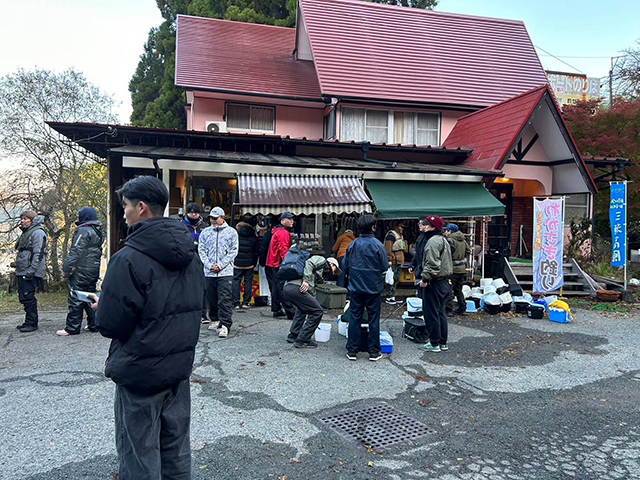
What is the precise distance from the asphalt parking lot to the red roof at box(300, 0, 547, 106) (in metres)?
9.93

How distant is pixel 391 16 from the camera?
18500 millimetres

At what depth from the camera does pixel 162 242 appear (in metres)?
2.51

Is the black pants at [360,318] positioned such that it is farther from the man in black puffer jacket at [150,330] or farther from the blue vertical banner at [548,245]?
the blue vertical banner at [548,245]

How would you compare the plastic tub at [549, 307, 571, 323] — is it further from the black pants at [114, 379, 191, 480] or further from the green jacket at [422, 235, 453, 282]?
the black pants at [114, 379, 191, 480]

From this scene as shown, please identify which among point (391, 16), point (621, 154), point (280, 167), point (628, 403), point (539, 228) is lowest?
point (628, 403)

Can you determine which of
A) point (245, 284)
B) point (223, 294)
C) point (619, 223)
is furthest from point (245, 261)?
point (619, 223)

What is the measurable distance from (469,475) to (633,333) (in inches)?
273

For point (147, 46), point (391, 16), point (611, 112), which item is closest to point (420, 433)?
point (611, 112)

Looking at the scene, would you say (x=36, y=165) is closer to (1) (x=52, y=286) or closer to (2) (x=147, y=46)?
(1) (x=52, y=286)

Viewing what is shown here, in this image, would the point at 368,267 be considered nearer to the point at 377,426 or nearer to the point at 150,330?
the point at 377,426

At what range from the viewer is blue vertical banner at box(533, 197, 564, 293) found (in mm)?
10953

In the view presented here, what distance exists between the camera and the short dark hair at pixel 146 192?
2639 millimetres

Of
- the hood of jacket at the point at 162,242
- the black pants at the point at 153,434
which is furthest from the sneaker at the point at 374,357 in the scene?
the hood of jacket at the point at 162,242

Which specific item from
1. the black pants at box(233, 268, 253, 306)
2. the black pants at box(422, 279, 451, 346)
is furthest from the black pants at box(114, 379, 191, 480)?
the black pants at box(233, 268, 253, 306)
